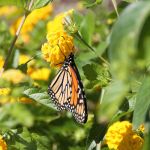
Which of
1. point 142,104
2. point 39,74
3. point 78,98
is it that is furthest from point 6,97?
point 39,74

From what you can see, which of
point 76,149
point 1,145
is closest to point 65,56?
point 1,145

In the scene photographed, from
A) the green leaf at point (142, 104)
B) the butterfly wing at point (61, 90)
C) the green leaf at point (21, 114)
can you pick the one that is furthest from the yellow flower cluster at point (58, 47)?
the green leaf at point (21, 114)

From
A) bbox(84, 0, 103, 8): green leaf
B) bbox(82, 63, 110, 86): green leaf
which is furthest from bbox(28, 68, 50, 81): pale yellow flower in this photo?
bbox(82, 63, 110, 86): green leaf

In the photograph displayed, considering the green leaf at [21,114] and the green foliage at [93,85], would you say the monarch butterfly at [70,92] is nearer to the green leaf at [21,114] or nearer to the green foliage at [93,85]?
the green foliage at [93,85]

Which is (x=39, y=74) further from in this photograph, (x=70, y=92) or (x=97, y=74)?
(x=97, y=74)

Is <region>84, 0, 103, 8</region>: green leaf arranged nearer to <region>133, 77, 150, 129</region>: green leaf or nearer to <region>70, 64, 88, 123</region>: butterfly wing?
<region>70, 64, 88, 123</region>: butterfly wing

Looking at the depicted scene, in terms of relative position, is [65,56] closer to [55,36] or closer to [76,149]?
[55,36]

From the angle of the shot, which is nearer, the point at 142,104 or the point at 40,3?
the point at 142,104
